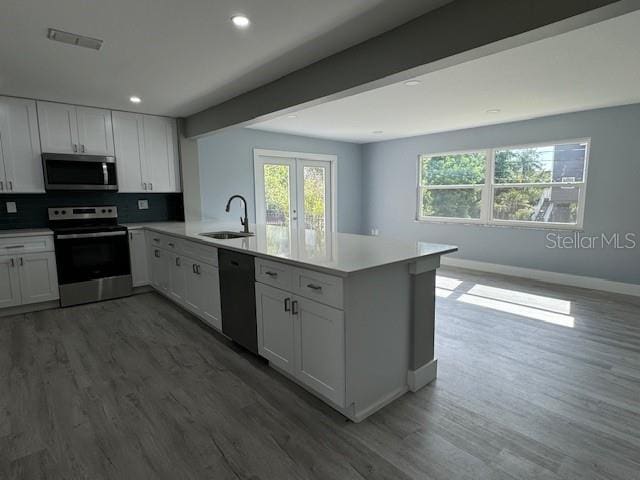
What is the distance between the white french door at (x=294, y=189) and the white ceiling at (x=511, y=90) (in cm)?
68

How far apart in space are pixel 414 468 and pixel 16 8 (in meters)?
3.23

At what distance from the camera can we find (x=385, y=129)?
18.6 ft

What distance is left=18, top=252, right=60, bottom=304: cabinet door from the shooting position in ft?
11.9

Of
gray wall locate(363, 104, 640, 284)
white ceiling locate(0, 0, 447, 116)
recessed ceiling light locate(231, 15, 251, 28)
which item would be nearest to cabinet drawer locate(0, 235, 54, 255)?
white ceiling locate(0, 0, 447, 116)

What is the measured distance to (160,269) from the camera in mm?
4035

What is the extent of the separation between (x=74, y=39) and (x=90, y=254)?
2408 millimetres

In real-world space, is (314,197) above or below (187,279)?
above

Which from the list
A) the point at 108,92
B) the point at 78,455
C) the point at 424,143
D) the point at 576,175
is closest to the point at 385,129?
the point at 424,143

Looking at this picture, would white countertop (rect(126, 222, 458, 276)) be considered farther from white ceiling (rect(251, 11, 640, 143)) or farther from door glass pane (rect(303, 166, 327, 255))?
door glass pane (rect(303, 166, 327, 255))

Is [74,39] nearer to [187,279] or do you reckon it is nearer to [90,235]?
[187,279]

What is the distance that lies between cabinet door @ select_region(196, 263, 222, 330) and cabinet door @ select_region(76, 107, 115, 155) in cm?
229

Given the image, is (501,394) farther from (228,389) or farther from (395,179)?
(395,179)

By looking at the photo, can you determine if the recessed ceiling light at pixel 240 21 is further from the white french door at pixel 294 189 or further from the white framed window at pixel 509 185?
the white framed window at pixel 509 185

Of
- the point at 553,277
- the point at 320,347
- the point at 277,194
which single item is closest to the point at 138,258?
the point at 277,194
